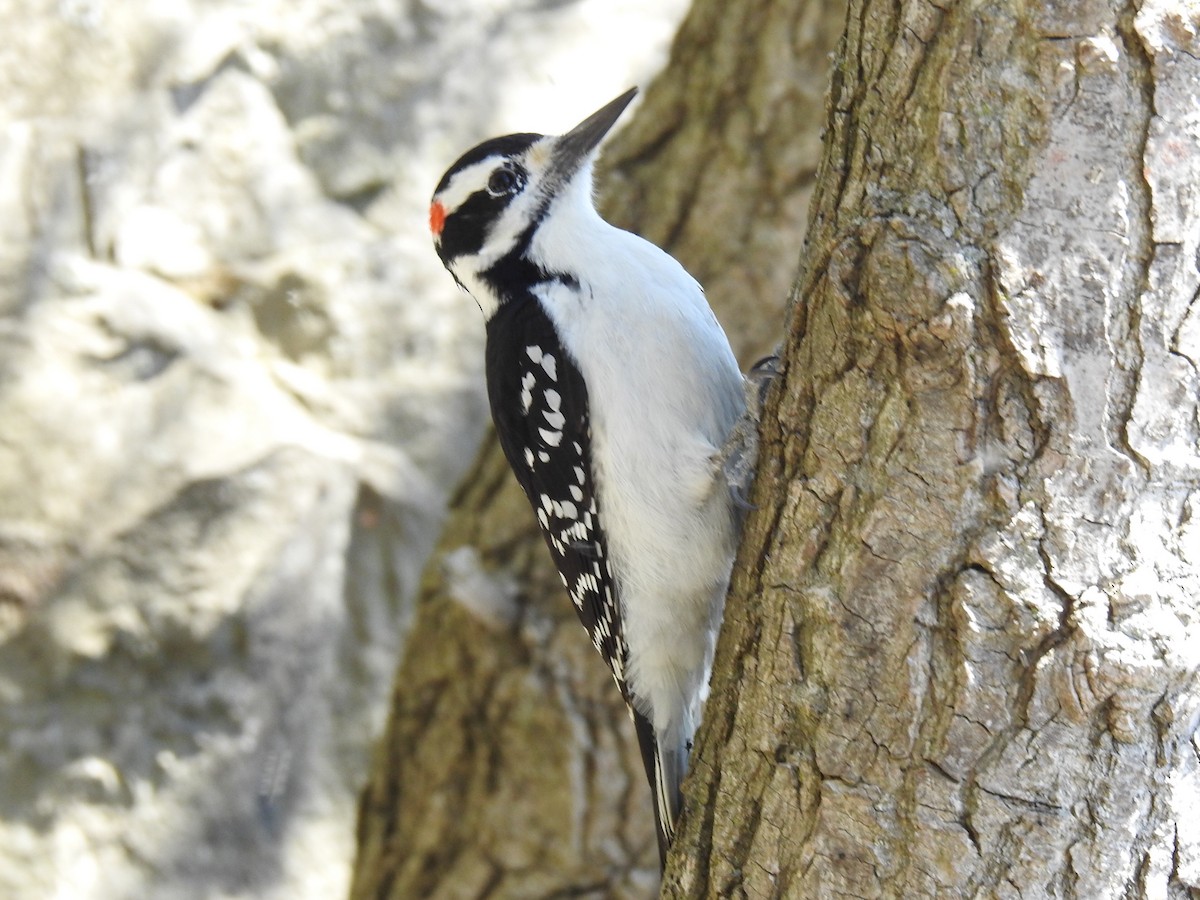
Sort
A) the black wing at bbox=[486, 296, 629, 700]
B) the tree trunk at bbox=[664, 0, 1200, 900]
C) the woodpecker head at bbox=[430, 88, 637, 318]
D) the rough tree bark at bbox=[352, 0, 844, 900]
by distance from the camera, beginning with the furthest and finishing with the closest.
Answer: the rough tree bark at bbox=[352, 0, 844, 900]
the woodpecker head at bbox=[430, 88, 637, 318]
the black wing at bbox=[486, 296, 629, 700]
the tree trunk at bbox=[664, 0, 1200, 900]

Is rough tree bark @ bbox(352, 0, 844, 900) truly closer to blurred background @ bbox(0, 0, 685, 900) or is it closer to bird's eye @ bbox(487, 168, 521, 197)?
bird's eye @ bbox(487, 168, 521, 197)

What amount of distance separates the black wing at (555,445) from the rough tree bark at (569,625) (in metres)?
0.48

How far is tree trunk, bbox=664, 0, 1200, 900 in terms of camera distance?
1.57m

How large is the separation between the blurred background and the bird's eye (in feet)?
7.06

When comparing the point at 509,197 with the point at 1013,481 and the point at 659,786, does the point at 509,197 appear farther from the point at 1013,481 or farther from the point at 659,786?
the point at 1013,481

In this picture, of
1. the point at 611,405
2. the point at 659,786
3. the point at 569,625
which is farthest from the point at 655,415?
the point at 569,625

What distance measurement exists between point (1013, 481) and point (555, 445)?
3.77ft

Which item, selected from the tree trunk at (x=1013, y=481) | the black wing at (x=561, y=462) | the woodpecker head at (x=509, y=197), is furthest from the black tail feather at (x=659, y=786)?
the woodpecker head at (x=509, y=197)

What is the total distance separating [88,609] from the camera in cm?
437

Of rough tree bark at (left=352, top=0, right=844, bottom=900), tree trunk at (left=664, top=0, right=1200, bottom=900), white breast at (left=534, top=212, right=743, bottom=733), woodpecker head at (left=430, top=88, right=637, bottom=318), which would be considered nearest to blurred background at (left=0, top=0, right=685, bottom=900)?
rough tree bark at (left=352, top=0, right=844, bottom=900)

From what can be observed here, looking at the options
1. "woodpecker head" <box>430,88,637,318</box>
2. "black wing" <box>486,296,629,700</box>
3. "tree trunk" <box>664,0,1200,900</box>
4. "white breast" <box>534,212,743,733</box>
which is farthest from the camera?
"woodpecker head" <box>430,88,637,318</box>

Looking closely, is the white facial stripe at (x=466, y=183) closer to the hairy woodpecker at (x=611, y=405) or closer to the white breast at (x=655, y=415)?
the hairy woodpecker at (x=611, y=405)

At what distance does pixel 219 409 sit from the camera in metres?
4.61

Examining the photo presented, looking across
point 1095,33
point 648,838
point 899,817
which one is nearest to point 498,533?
point 648,838
